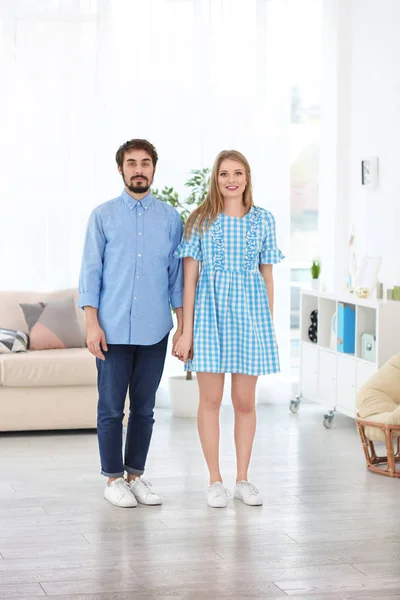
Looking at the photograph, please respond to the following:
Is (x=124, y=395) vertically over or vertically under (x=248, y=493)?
over

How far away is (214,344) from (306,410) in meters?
2.45

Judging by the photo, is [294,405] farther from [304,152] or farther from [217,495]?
[217,495]

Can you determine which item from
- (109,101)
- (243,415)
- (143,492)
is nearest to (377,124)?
(109,101)

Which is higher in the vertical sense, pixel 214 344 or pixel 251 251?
pixel 251 251

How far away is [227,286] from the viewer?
372cm

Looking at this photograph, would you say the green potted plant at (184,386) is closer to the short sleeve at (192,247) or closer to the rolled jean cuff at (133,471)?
the rolled jean cuff at (133,471)

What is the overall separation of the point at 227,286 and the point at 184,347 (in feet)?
0.93

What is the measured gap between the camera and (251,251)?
147 inches

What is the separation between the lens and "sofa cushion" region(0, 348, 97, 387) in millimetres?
5152

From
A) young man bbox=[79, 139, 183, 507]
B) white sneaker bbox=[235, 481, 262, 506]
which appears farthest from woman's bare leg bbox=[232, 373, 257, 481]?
young man bbox=[79, 139, 183, 507]

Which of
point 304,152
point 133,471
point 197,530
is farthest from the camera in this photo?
point 304,152

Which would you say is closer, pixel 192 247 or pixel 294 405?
pixel 192 247

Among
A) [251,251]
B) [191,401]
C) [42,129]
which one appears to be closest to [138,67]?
[42,129]

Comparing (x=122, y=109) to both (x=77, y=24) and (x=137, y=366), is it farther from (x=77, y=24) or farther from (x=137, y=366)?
(x=137, y=366)
